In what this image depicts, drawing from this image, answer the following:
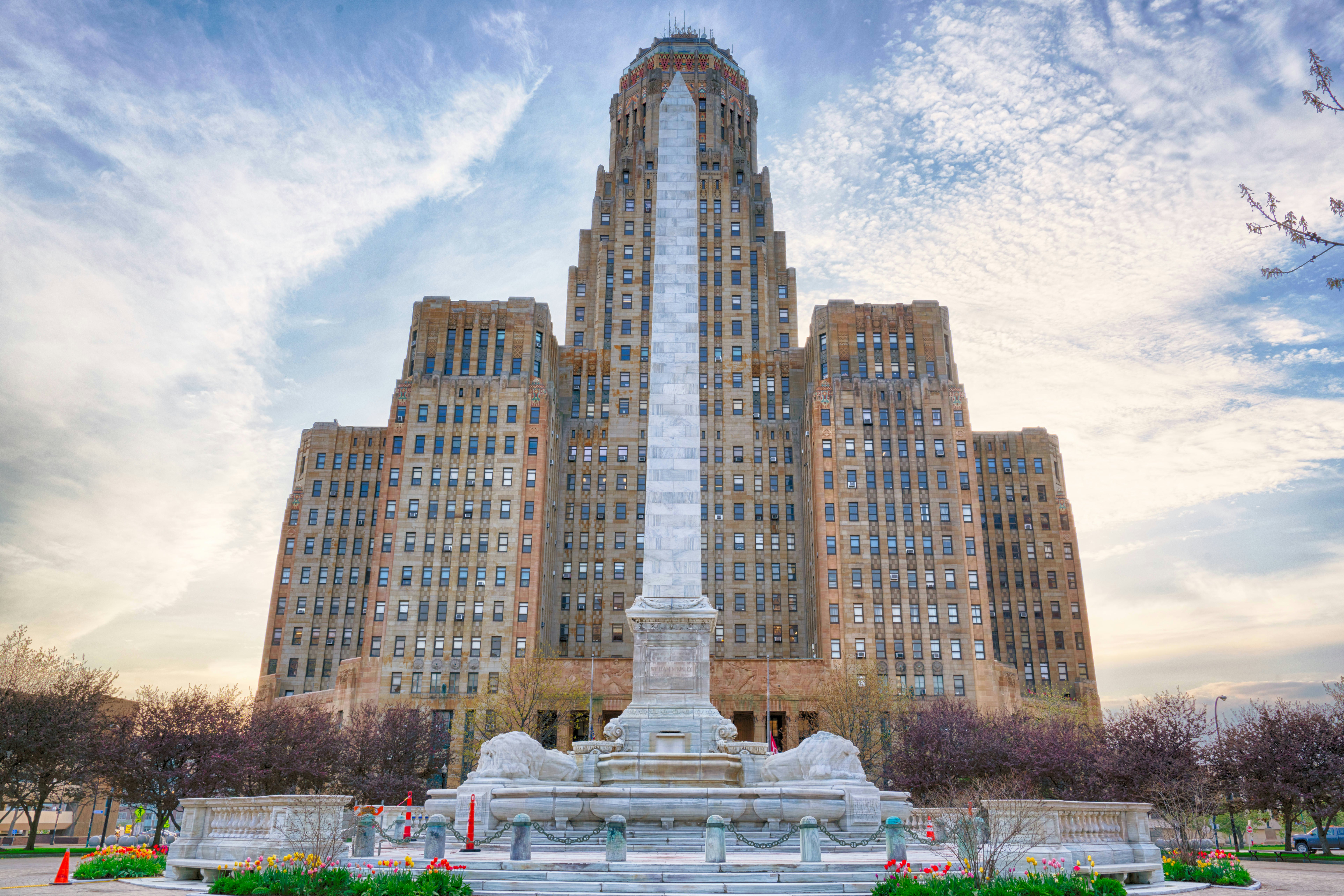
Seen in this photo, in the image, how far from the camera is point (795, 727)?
81.2 m

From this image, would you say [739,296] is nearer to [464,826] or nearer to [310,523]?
[310,523]

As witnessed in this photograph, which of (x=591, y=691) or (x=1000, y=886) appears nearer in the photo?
(x=1000, y=886)

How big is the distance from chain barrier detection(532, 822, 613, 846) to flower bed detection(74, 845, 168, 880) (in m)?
8.91

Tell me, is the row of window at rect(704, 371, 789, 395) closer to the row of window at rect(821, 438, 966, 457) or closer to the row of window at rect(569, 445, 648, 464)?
the row of window at rect(569, 445, 648, 464)

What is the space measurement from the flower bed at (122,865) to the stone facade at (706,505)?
5820 cm

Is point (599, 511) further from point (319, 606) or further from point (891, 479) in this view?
point (319, 606)

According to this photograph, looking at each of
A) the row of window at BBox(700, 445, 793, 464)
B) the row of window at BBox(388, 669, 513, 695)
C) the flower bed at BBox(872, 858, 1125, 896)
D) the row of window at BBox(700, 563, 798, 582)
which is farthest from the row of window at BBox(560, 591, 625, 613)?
the flower bed at BBox(872, 858, 1125, 896)

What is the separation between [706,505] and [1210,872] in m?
81.3

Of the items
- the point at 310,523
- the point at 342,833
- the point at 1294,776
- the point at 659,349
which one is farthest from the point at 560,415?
the point at 342,833

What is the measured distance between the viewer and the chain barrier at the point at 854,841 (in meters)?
22.8

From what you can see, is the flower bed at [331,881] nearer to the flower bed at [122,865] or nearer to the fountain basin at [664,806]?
→ the flower bed at [122,865]

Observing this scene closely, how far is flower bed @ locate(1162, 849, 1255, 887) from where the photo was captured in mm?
22656

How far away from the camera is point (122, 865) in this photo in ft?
Result: 73.8

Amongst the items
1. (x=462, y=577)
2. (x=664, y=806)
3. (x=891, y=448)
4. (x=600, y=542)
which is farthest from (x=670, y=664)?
(x=600, y=542)
